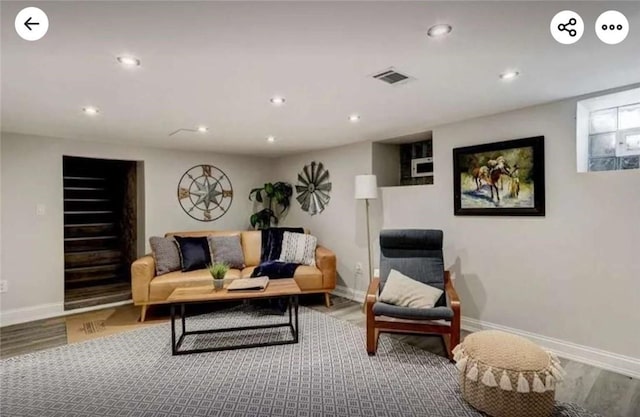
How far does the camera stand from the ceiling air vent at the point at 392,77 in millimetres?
2168

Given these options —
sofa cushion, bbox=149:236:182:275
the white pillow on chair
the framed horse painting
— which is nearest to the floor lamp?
the framed horse painting

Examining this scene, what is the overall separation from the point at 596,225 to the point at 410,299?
5.08 ft

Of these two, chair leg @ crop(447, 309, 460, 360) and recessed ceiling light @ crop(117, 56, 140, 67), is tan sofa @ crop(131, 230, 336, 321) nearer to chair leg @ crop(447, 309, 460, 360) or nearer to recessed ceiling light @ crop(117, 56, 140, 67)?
chair leg @ crop(447, 309, 460, 360)

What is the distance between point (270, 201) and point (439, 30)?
456 centimetres

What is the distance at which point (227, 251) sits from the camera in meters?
4.49

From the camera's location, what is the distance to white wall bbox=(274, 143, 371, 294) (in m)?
4.54

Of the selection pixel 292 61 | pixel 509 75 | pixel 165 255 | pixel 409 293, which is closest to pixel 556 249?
pixel 409 293

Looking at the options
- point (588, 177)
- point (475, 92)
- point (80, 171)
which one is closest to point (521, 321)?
point (588, 177)

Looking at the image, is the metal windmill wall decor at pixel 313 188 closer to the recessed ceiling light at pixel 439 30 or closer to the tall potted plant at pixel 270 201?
the tall potted plant at pixel 270 201

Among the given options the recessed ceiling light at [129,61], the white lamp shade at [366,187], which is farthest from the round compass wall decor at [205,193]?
the recessed ceiling light at [129,61]

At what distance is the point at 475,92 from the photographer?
2.60m

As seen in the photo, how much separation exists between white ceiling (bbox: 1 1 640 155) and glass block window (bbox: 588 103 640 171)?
395mm

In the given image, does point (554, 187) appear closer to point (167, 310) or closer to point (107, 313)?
point (167, 310)

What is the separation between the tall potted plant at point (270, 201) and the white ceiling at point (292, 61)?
209 cm
